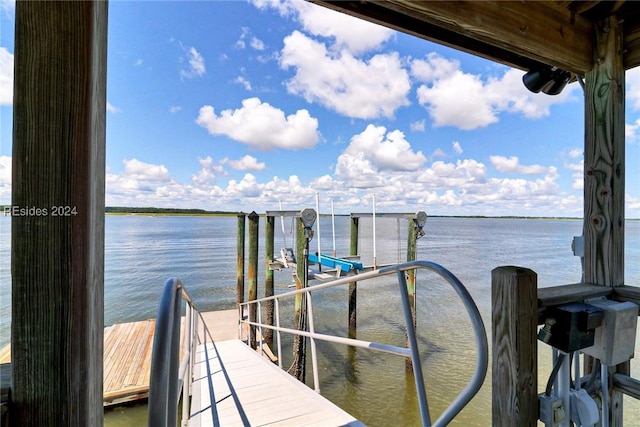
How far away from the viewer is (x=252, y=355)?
3.25 m

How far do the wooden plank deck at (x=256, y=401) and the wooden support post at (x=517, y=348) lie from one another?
940 mm

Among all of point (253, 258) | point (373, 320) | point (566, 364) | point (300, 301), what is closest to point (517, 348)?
point (566, 364)

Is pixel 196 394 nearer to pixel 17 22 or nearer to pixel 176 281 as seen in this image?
pixel 176 281

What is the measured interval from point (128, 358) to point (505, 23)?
6.08 m

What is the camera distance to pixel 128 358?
4738 mm

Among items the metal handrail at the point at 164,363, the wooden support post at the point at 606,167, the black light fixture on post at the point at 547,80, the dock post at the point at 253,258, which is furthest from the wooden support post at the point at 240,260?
the wooden support post at the point at 606,167

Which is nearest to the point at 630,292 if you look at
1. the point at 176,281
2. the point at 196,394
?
the point at 176,281

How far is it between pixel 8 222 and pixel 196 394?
2.09 meters

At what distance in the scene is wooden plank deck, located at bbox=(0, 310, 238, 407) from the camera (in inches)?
154

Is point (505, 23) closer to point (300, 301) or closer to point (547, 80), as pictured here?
point (547, 80)

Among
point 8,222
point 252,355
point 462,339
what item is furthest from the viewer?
point 462,339

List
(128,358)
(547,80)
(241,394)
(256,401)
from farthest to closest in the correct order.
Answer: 1. (128,358)
2. (241,394)
3. (256,401)
4. (547,80)

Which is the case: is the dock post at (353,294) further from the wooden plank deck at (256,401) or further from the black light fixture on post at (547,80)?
the black light fixture on post at (547,80)

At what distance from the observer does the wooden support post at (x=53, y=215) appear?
0.54 metres
